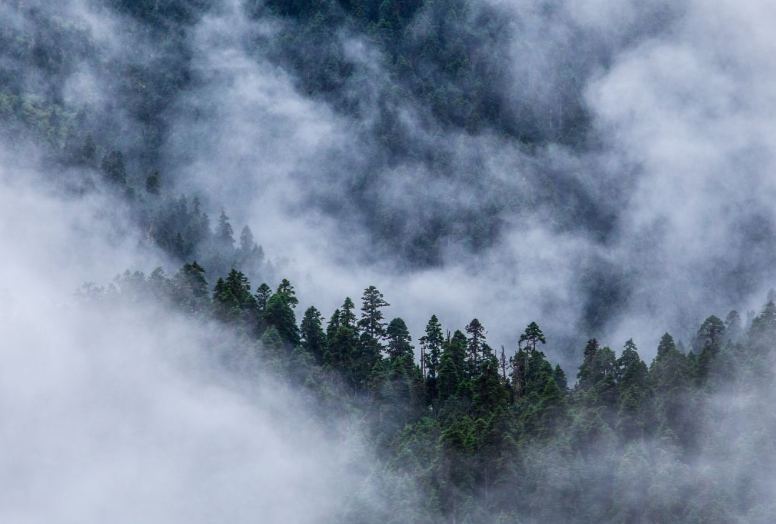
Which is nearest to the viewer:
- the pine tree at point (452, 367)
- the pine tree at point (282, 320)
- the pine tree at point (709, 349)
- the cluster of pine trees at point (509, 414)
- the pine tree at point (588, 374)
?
the cluster of pine trees at point (509, 414)

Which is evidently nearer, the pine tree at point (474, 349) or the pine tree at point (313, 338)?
the pine tree at point (474, 349)

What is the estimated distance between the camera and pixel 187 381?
499 ft

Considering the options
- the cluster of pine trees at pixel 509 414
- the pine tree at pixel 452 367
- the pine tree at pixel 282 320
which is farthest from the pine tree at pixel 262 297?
the pine tree at pixel 452 367

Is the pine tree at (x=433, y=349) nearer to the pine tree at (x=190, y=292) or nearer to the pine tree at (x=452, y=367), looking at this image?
the pine tree at (x=452, y=367)

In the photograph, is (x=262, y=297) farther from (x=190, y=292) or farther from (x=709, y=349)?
(x=709, y=349)

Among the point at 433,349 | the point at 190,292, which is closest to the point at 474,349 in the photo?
the point at 433,349

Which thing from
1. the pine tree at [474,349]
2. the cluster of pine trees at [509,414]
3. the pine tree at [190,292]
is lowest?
the cluster of pine trees at [509,414]

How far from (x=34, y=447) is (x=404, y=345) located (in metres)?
44.3

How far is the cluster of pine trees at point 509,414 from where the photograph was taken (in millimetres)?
121812

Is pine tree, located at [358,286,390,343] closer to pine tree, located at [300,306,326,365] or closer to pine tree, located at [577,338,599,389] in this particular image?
pine tree, located at [300,306,326,365]

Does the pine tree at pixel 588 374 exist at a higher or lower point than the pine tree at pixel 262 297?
lower

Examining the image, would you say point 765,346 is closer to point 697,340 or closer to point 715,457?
point 715,457

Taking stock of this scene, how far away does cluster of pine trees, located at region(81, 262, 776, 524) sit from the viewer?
121812mm

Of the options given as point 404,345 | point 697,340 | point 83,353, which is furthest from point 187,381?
point 697,340
